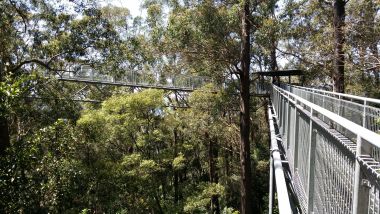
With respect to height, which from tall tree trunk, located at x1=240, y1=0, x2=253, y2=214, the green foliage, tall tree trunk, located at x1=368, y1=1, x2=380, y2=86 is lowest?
the green foliage

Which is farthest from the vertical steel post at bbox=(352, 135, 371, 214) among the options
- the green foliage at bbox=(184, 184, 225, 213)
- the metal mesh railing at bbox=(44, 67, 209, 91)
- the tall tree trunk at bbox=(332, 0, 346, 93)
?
the metal mesh railing at bbox=(44, 67, 209, 91)

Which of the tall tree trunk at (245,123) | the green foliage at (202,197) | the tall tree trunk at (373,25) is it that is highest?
the tall tree trunk at (373,25)

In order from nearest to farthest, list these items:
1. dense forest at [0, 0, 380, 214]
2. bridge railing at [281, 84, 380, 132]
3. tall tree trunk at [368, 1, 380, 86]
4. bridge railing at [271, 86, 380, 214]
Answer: bridge railing at [271, 86, 380, 214], bridge railing at [281, 84, 380, 132], dense forest at [0, 0, 380, 214], tall tree trunk at [368, 1, 380, 86]

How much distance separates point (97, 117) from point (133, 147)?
4.11 meters

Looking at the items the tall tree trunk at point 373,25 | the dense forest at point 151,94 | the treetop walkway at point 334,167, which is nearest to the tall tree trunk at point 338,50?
the dense forest at point 151,94

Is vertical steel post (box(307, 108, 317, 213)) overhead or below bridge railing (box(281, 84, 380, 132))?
below

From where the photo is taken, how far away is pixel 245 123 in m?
13.3

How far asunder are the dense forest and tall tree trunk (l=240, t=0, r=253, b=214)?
0.13ft

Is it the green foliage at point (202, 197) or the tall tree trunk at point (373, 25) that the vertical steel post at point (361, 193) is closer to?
the tall tree trunk at point (373, 25)

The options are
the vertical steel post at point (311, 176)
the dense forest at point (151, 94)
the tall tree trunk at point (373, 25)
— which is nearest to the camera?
the vertical steel post at point (311, 176)

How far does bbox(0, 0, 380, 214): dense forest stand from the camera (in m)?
8.65

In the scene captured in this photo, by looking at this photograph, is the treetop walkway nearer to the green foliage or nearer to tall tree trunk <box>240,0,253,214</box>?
tall tree trunk <box>240,0,253,214</box>

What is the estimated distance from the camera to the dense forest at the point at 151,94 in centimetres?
865

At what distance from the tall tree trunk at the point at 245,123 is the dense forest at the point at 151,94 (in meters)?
0.04
